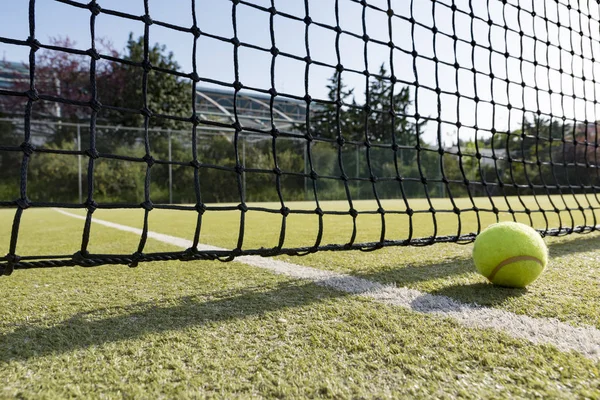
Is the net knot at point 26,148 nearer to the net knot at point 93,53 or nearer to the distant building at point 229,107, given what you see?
the net knot at point 93,53

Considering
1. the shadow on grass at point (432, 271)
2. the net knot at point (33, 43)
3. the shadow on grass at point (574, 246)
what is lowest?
the shadow on grass at point (432, 271)

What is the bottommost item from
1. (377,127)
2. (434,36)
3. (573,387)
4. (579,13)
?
(573,387)

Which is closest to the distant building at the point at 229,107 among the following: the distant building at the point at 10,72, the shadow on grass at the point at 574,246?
the distant building at the point at 10,72

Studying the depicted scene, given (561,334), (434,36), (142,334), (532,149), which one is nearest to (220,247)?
(142,334)

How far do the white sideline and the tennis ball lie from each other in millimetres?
243

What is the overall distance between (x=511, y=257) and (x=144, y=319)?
1.10 m

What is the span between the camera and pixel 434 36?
7.79ft

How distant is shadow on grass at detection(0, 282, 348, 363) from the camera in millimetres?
934

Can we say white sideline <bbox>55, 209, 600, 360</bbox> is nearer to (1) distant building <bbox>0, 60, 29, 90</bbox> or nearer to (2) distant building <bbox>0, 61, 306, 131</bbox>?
(2) distant building <bbox>0, 61, 306, 131</bbox>

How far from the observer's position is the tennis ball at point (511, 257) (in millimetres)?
1364

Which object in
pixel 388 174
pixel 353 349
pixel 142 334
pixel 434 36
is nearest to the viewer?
pixel 353 349

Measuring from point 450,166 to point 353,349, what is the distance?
14.8m

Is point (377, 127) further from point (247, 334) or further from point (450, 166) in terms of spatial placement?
point (247, 334)

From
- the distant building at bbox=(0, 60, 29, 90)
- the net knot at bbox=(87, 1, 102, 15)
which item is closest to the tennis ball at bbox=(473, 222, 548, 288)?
the net knot at bbox=(87, 1, 102, 15)
